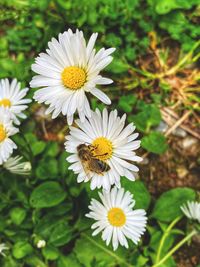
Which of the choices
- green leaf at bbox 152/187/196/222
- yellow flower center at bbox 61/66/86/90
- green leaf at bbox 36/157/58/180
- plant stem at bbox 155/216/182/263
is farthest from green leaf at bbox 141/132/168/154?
yellow flower center at bbox 61/66/86/90

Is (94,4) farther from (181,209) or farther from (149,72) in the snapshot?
(181,209)

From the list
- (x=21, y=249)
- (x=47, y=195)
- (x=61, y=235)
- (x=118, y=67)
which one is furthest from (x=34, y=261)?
(x=118, y=67)

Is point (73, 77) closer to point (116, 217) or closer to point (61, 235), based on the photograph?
point (116, 217)

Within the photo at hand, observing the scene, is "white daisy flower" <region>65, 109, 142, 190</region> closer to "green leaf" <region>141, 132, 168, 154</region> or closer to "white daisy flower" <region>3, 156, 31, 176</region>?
"white daisy flower" <region>3, 156, 31, 176</region>

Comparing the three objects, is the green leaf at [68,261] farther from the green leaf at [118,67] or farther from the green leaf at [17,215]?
the green leaf at [118,67]

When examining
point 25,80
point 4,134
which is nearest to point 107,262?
point 4,134

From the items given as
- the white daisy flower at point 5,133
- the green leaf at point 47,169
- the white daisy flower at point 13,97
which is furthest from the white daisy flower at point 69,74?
the green leaf at point 47,169
